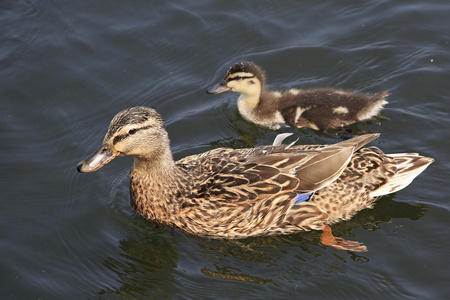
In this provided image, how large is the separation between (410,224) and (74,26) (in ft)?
14.9

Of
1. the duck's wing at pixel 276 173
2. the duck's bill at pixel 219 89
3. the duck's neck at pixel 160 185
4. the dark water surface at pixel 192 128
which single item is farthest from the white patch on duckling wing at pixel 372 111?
the duck's neck at pixel 160 185

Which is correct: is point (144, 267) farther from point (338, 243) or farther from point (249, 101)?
point (249, 101)

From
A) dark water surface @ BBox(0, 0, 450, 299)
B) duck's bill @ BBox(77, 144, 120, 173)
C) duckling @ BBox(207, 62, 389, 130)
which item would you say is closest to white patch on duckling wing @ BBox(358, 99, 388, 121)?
duckling @ BBox(207, 62, 389, 130)

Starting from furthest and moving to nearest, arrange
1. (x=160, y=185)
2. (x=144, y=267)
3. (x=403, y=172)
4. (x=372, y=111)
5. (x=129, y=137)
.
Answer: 1. (x=372, y=111)
2. (x=403, y=172)
3. (x=160, y=185)
4. (x=144, y=267)
5. (x=129, y=137)

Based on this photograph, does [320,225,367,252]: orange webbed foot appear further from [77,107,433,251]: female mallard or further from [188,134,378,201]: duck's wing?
[188,134,378,201]: duck's wing

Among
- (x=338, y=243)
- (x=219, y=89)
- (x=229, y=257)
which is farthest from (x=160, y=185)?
(x=219, y=89)

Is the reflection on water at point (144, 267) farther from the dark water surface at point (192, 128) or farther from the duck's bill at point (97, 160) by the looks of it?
the duck's bill at point (97, 160)

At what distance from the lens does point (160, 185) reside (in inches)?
209

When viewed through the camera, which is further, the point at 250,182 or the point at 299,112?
the point at 299,112

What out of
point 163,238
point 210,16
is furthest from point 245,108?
point 163,238

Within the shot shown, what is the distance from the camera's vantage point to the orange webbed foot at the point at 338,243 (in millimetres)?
5162

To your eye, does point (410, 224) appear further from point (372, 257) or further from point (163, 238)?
point (163, 238)

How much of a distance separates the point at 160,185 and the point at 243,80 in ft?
5.77

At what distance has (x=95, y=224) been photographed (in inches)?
218
